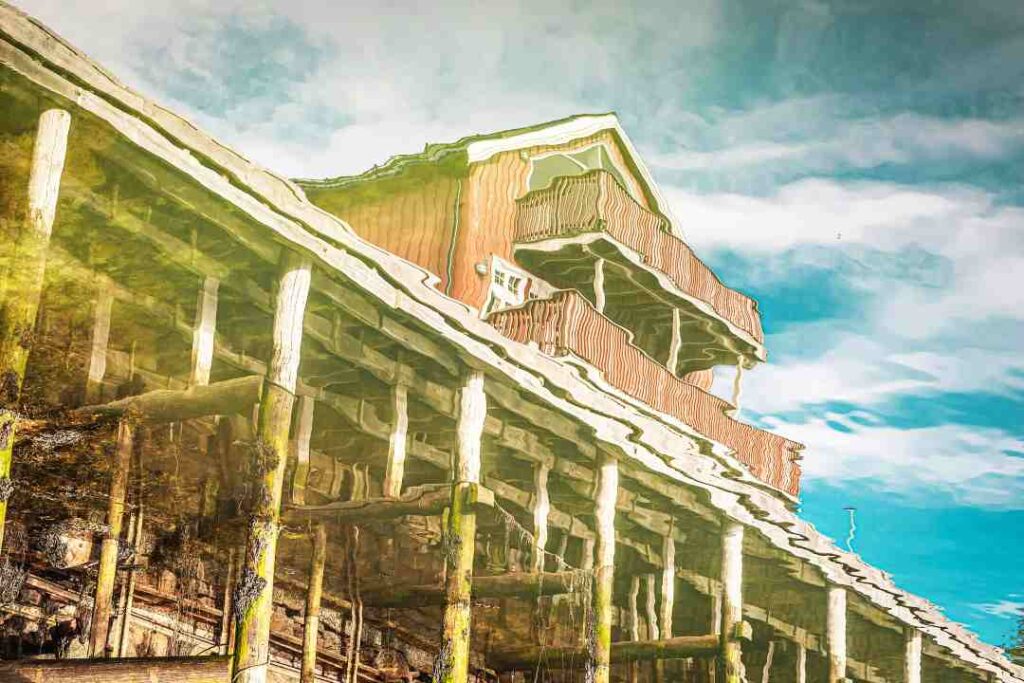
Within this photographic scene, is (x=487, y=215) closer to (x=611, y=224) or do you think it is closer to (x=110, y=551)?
(x=611, y=224)

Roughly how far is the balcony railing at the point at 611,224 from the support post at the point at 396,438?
31.0 ft

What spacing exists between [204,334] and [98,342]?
1.52m

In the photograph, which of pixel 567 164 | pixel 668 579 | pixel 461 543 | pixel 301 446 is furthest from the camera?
pixel 567 164

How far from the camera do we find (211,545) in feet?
41.5

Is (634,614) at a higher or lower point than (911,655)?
higher

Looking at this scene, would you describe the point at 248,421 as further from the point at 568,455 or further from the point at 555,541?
the point at 555,541

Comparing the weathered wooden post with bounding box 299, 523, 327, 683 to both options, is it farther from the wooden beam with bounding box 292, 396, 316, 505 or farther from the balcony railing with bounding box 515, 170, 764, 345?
the balcony railing with bounding box 515, 170, 764, 345

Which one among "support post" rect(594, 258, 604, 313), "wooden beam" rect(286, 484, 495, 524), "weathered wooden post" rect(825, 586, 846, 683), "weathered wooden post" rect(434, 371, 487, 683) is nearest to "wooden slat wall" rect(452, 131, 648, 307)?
"support post" rect(594, 258, 604, 313)

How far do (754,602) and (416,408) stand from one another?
25.9ft

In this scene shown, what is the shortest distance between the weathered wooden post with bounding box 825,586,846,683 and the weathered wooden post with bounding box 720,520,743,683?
2684mm

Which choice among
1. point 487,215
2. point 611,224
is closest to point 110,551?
point 611,224

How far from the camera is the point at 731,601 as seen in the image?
12875 millimetres

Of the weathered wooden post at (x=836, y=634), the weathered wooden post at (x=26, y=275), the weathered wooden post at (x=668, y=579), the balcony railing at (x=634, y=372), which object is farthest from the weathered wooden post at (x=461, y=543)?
the weathered wooden post at (x=836, y=634)

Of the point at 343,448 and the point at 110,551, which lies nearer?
the point at 110,551
